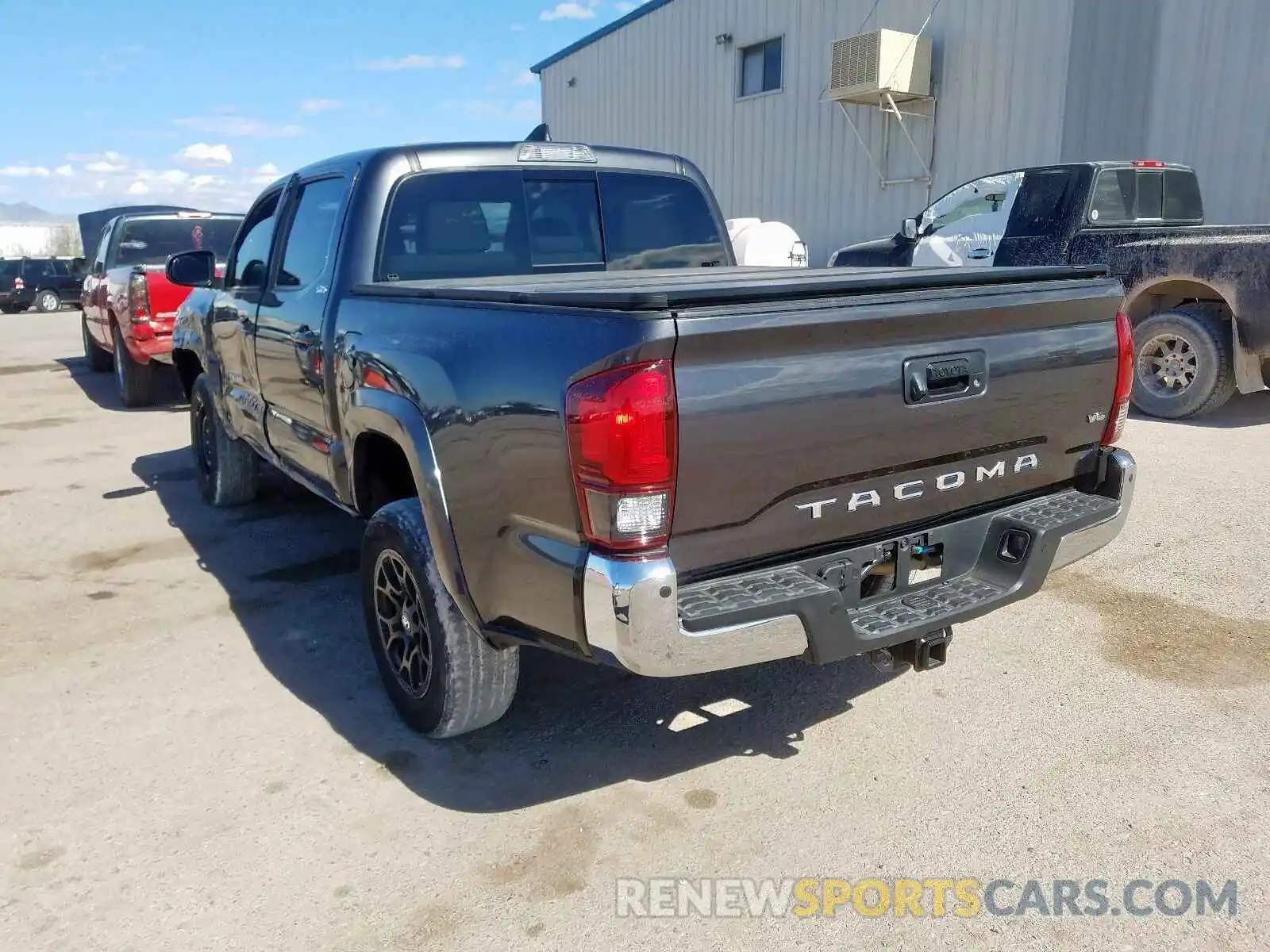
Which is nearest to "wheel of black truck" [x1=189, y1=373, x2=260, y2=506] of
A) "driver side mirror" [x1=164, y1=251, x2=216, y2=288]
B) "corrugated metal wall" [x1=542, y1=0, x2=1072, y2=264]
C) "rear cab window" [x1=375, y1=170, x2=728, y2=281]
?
"driver side mirror" [x1=164, y1=251, x2=216, y2=288]

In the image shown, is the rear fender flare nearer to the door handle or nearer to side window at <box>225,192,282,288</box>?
the door handle

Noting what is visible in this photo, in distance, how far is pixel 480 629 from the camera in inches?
111

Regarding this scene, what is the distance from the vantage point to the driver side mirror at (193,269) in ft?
17.4

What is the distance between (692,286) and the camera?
2604mm

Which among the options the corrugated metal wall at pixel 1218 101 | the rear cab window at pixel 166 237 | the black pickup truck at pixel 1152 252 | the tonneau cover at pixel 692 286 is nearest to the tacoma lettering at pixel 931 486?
the tonneau cover at pixel 692 286

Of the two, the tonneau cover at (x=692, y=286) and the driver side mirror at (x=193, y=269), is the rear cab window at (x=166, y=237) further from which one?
the tonneau cover at (x=692, y=286)

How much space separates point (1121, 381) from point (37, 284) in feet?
103

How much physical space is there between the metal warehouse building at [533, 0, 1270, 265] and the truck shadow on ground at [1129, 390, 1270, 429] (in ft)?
12.8

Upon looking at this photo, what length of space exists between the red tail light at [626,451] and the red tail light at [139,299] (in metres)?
8.05

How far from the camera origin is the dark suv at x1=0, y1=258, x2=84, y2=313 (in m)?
27.2

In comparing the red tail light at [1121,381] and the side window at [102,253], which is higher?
the side window at [102,253]

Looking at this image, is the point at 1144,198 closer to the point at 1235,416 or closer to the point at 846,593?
the point at 1235,416

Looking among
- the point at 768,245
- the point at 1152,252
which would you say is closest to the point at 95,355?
the point at 768,245

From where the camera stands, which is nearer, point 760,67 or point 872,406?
point 872,406
